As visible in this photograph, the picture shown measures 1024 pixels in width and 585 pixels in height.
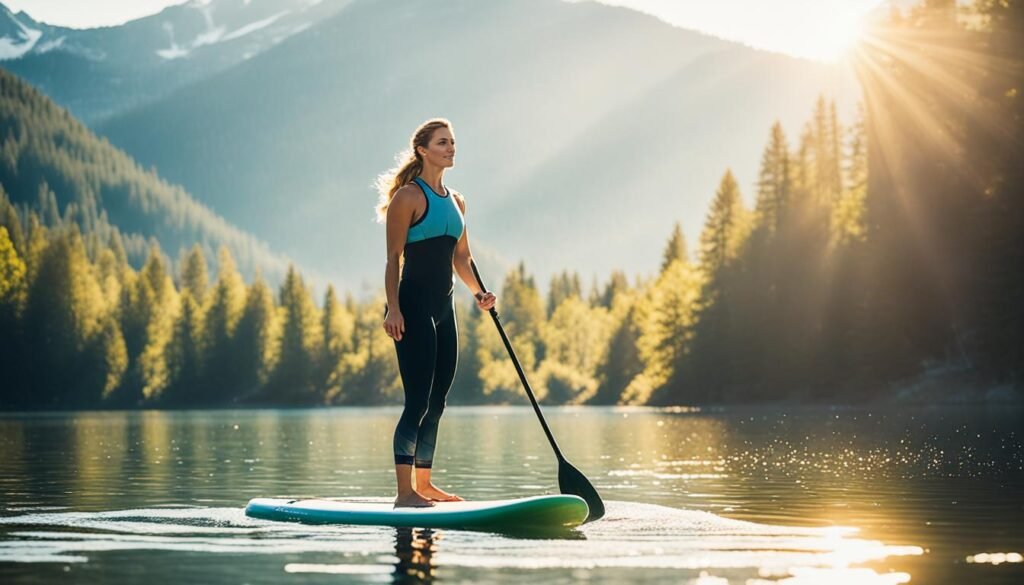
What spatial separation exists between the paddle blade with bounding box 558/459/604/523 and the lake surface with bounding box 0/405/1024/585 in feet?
0.73

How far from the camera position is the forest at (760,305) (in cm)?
6159

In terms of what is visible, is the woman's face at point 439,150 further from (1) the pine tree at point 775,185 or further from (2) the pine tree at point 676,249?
(2) the pine tree at point 676,249

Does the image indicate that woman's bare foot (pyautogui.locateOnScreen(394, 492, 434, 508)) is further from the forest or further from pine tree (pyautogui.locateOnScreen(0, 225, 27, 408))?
pine tree (pyautogui.locateOnScreen(0, 225, 27, 408))

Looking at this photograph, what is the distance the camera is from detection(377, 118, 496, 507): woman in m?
13.5

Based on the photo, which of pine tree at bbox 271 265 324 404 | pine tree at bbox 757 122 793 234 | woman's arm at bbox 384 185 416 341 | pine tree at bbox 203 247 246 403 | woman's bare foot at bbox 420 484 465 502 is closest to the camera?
woman's arm at bbox 384 185 416 341

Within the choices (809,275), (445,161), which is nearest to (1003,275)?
(809,275)

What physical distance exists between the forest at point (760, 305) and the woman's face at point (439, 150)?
45.6 metres

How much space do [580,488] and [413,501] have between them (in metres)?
1.56

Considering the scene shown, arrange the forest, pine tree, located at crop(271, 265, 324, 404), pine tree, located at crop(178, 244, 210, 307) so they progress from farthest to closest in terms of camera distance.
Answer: pine tree, located at crop(178, 244, 210, 307) → pine tree, located at crop(271, 265, 324, 404) → the forest

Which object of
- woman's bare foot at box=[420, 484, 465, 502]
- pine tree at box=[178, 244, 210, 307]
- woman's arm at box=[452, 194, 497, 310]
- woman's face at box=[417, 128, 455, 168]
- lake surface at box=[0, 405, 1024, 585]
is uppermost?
pine tree at box=[178, 244, 210, 307]

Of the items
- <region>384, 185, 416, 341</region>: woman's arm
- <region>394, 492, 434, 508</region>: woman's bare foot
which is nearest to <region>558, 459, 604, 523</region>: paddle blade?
<region>394, 492, 434, 508</region>: woman's bare foot

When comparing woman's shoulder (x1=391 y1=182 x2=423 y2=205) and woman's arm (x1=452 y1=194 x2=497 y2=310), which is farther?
woman's arm (x1=452 y1=194 x2=497 y2=310)

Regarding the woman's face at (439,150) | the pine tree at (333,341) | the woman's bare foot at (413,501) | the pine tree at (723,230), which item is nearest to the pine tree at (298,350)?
the pine tree at (333,341)

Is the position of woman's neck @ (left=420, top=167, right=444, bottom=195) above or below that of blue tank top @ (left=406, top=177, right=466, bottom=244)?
above
